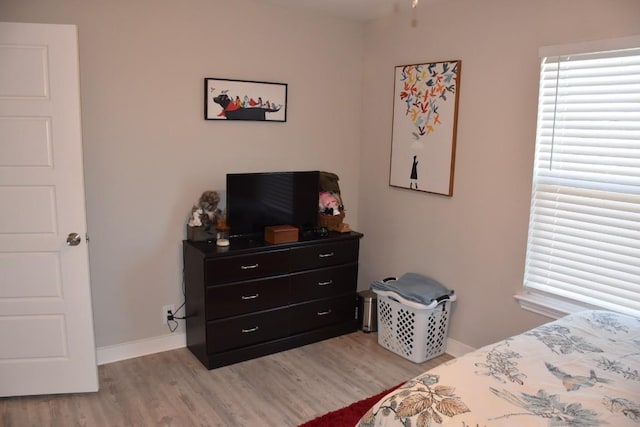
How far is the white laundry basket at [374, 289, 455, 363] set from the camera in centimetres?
350

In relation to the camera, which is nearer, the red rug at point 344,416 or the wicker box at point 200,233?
the red rug at point 344,416

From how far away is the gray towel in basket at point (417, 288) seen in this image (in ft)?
11.4

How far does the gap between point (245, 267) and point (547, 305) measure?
6.13 feet

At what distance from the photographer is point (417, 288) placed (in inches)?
141

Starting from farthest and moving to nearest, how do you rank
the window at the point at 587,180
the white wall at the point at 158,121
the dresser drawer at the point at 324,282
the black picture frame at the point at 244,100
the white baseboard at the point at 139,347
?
the dresser drawer at the point at 324,282 → the black picture frame at the point at 244,100 → the white baseboard at the point at 139,347 → the white wall at the point at 158,121 → the window at the point at 587,180

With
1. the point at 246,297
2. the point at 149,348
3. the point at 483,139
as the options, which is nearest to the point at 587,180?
the point at 483,139

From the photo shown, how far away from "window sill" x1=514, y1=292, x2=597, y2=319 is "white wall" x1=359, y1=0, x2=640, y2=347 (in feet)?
0.19

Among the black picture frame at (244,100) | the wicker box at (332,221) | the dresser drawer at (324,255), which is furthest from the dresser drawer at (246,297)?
the black picture frame at (244,100)

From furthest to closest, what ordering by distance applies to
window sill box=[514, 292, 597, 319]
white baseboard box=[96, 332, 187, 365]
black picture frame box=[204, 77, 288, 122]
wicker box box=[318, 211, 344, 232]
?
wicker box box=[318, 211, 344, 232], black picture frame box=[204, 77, 288, 122], white baseboard box=[96, 332, 187, 365], window sill box=[514, 292, 597, 319]

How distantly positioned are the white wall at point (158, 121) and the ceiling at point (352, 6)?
0.12 m

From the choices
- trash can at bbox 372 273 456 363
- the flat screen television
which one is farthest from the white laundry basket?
the flat screen television

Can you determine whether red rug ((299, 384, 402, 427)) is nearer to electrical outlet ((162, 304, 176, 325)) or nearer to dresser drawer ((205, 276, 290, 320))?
dresser drawer ((205, 276, 290, 320))

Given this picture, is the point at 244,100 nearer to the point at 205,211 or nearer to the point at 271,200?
the point at 271,200

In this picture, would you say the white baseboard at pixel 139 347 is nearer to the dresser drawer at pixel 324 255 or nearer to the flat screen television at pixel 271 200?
the flat screen television at pixel 271 200
